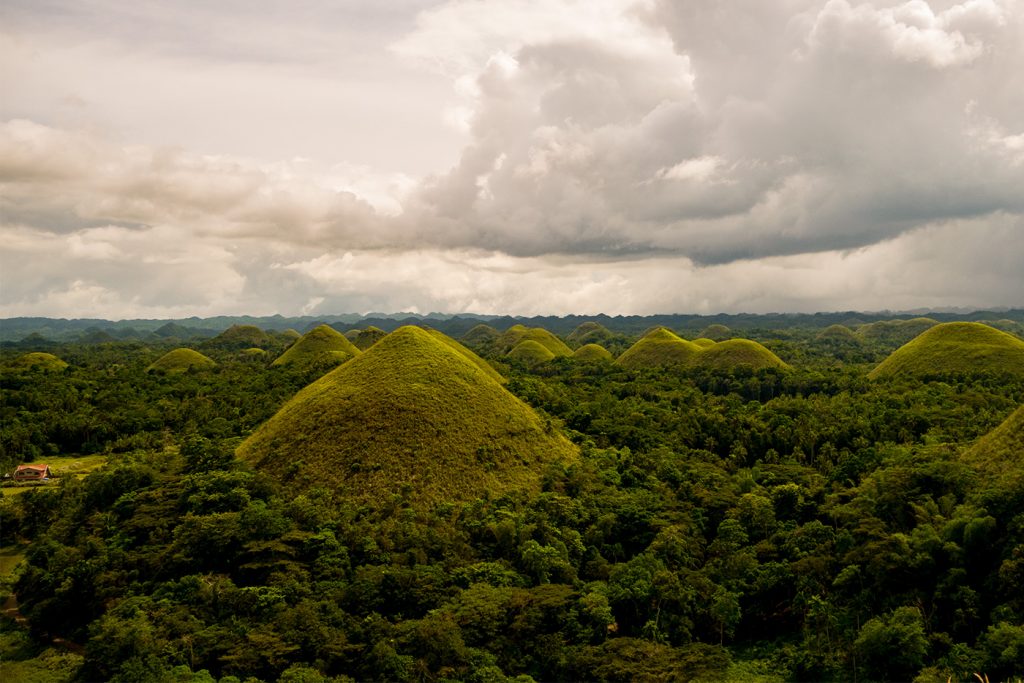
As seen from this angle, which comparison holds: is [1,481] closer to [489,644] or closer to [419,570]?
[419,570]

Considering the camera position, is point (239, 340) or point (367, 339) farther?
point (239, 340)

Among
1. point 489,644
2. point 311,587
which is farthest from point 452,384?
point 489,644

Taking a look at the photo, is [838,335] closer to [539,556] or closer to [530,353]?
[530,353]

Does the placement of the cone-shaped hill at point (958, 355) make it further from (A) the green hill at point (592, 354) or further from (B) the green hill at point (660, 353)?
(A) the green hill at point (592, 354)

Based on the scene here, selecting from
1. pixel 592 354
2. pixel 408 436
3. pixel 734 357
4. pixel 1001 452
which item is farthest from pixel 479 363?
pixel 592 354

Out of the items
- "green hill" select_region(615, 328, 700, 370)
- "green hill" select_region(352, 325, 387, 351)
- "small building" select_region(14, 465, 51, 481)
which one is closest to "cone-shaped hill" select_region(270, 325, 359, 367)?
"green hill" select_region(352, 325, 387, 351)

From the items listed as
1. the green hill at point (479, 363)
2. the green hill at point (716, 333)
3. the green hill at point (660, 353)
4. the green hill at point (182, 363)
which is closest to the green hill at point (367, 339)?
the green hill at point (182, 363)
